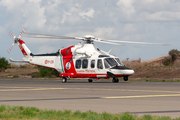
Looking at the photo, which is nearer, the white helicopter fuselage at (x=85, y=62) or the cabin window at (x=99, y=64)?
the white helicopter fuselage at (x=85, y=62)

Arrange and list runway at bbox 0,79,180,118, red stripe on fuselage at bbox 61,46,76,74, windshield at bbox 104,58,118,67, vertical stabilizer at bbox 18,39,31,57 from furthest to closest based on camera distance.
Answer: vertical stabilizer at bbox 18,39,31,57 → red stripe on fuselage at bbox 61,46,76,74 → windshield at bbox 104,58,118,67 → runway at bbox 0,79,180,118

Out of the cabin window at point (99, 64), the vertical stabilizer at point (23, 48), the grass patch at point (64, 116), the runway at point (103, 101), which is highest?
the vertical stabilizer at point (23, 48)

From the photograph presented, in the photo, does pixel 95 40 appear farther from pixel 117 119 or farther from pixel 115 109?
pixel 117 119

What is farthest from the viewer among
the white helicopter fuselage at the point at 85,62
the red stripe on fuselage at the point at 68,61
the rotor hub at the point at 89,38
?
the red stripe on fuselage at the point at 68,61

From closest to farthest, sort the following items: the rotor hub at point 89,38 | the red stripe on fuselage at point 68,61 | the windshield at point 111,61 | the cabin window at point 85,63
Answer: the windshield at point 111,61 → the cabin window at point 85,63 → the rotor hub at point 89,38 → the red stripe on fuselage at point 68,61

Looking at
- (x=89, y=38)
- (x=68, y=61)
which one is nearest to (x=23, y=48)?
(x=68, y=61)

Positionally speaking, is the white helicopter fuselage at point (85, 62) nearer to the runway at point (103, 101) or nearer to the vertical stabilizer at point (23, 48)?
the vertical stabilizer at point (23, 48)

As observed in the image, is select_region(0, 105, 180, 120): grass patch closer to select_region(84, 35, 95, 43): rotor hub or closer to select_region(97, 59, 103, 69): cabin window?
select_region(97, 59, 103, 69): cabin window

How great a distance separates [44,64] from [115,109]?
27.8 metres

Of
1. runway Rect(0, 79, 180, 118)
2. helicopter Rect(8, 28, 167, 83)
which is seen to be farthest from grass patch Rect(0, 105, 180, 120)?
helicopter Rect(8, 28, 167, 83)

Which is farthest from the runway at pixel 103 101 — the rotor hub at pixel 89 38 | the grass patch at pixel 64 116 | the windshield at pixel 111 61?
the rotor hub at pixel 89 38

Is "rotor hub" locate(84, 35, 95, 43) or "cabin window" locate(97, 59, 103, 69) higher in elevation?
"rotor hub" locate(84, 35, 95, 43)

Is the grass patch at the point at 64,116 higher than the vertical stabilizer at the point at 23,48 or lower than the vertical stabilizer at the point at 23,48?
lower

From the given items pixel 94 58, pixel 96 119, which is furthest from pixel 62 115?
pixel 94 58
